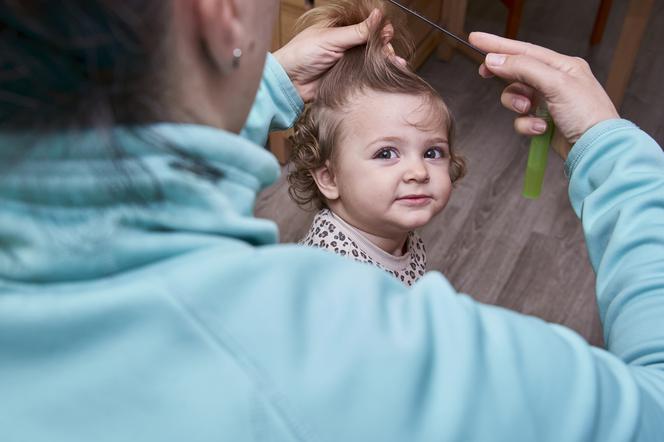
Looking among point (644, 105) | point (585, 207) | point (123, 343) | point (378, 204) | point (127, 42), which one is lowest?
point (644, 105)

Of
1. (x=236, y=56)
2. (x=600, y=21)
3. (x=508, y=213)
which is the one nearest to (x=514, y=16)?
(x=600, y=21)

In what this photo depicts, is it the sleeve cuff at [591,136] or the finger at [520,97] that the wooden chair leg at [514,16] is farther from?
the sleeve cuff at [591,136]

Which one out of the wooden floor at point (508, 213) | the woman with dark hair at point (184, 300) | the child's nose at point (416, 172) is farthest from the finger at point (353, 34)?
the wooden floor at point (508, 213)

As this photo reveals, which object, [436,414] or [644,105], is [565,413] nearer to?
[436,414]

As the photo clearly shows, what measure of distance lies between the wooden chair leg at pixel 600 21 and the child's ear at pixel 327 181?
1699 mm

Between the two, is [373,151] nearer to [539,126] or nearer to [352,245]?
[352,245]

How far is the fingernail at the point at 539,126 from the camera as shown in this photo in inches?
39.7

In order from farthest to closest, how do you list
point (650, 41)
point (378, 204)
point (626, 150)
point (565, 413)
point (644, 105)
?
point (650, 41) → point (644, 105) → point (378, 204) → point (626, 150) → point (565, 413)

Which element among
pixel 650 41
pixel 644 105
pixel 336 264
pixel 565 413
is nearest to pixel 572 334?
pixel 565 413

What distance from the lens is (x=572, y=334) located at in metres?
0.57

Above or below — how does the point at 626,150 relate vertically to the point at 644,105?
above

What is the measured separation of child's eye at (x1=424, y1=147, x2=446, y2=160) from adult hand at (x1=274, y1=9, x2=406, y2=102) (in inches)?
6.2

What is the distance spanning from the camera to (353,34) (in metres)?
1.14

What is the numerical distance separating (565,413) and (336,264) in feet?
0.69
